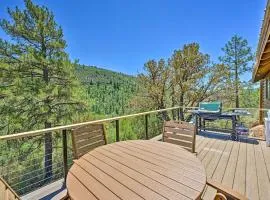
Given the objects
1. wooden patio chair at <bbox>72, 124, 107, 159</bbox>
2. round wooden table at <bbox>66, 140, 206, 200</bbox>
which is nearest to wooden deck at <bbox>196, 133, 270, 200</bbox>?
round wooden table at <bbox>66, 140, 206, 200</bbox>

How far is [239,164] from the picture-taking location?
340 centimetres

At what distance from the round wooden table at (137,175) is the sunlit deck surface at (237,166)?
37.9 inches

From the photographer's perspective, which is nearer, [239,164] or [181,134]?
[181,134]

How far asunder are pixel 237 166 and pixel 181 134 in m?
1.52

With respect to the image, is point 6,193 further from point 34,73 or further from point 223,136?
point 34,73

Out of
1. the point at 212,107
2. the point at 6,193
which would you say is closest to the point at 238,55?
the point at 212,107

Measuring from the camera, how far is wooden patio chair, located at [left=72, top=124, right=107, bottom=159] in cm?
229

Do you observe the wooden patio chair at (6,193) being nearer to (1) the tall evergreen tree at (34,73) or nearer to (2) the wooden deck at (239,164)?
(2) the wooden deck at (239,164)

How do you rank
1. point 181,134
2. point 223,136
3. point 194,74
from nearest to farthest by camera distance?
point 181,134 → point 223,136 → point 194,74

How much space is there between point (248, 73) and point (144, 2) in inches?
558

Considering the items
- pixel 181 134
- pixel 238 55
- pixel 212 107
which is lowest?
pixel 181 134

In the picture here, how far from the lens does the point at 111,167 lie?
1.68m

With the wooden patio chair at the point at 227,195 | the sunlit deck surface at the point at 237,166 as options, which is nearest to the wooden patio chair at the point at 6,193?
the sunlit deck surface at the point at 237,166

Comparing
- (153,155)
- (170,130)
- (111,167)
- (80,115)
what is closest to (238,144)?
(170,130)
